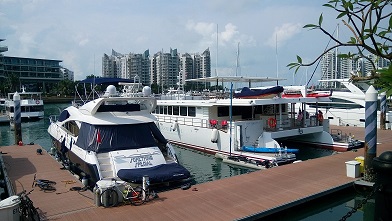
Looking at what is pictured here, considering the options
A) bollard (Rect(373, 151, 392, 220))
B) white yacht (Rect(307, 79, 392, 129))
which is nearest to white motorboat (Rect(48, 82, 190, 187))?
bollard (Rect(373, 151, 392, 220))

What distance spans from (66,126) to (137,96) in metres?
5.04

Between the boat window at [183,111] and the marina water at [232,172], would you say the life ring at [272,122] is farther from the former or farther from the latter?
the boat window at [183,111]

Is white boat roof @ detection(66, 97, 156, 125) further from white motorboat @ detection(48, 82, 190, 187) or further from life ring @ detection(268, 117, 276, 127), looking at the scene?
life ring @ detection(268, 117, 276, 127)

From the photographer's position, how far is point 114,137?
1380 centimetres

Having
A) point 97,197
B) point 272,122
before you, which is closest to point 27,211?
point 97,197

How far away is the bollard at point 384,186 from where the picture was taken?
2.37 metres

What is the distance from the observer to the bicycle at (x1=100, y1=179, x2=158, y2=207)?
998 cm

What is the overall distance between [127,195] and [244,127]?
1055 cm

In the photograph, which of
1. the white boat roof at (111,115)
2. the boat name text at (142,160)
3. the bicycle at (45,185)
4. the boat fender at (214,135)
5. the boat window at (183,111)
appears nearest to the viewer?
the bicycle at (45,185)

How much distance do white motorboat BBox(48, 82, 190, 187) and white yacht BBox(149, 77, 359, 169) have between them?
5707mm

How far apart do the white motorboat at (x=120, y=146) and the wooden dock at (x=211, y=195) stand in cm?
79

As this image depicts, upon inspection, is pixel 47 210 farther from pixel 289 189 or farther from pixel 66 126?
pixel 66 126

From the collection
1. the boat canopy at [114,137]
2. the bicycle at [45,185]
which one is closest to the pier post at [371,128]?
the boat canopy at [114,137]

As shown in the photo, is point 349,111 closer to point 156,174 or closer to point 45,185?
point 156,174
